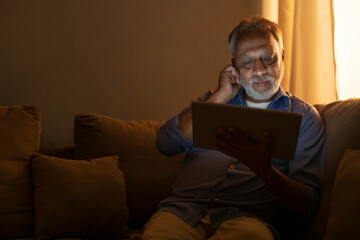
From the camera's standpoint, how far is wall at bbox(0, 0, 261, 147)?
92.4 inches

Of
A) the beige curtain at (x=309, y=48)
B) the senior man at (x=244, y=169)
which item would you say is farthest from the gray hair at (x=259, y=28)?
the beige curtain at (x=309, y=48)

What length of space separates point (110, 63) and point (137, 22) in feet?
0.98

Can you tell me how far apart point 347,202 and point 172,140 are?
2.39ft

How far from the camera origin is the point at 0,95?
233 centimetres

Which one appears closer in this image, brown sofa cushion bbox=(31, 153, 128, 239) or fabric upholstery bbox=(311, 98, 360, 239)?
fabric upholstery bbox=(311, 98, 360, 239)

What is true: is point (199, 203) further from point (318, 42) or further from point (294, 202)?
point (318, 42)

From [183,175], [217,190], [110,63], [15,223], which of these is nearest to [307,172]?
[217,190]

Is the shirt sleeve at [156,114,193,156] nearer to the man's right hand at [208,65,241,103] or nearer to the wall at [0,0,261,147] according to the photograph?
the man's right hand at [208,65,241,103]

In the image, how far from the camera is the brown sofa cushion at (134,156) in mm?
1880

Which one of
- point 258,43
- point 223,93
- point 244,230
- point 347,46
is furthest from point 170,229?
point 347,46

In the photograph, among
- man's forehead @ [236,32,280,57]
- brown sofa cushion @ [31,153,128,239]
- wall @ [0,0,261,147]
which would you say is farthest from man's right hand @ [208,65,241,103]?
wall @ [0,0,261,147]

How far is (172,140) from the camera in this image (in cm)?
164

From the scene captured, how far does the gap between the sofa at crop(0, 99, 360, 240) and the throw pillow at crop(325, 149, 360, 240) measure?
61 mm

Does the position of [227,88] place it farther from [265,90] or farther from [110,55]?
[110,55]
